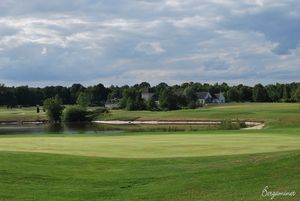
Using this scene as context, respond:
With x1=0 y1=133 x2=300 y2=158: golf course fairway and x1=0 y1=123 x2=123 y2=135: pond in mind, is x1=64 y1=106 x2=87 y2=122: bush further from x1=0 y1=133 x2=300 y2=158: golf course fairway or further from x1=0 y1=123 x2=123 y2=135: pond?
x1=0 y1=133 x2=300 y2=158: golf course fairway

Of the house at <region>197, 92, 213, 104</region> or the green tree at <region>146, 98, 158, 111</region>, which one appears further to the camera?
the house at <region>197, 92, 213, 104</region>

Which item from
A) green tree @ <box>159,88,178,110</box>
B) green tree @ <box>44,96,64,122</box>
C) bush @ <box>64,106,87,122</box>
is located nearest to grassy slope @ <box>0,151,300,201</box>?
bush @ <box>64,106,87,122</box>

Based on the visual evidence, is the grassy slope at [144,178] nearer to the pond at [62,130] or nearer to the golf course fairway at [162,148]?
the golf course fairway at [162,148]

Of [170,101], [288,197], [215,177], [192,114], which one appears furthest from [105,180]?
[170,101]

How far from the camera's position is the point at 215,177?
17.7m

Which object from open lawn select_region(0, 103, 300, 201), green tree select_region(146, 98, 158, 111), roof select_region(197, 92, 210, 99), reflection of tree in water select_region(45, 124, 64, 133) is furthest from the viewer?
roof select_region(197, 92, 210, 99)

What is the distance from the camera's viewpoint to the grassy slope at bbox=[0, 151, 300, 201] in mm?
15484

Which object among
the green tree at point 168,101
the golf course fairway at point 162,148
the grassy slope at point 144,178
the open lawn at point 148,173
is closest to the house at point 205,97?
the green tree at point 168,101

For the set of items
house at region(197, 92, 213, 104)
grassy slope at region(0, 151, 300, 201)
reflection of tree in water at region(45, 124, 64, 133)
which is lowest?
reflection of tree in water at region(45, 124, 64, 133)

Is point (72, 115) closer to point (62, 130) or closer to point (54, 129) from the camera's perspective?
point (54, 129)

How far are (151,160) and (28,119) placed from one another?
343 feet

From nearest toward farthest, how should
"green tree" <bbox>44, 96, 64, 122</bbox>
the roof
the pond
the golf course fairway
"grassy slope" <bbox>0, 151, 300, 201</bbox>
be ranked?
"grassy slope" <bbox>0, 151, 300, 201</bbox>, the golf course fairway, the pond, "green tree" <bbox>44, 96, 64, 122</bbox>, the roof

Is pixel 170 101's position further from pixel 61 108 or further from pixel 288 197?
pixel 288 197

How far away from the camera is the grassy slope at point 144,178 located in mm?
15484
